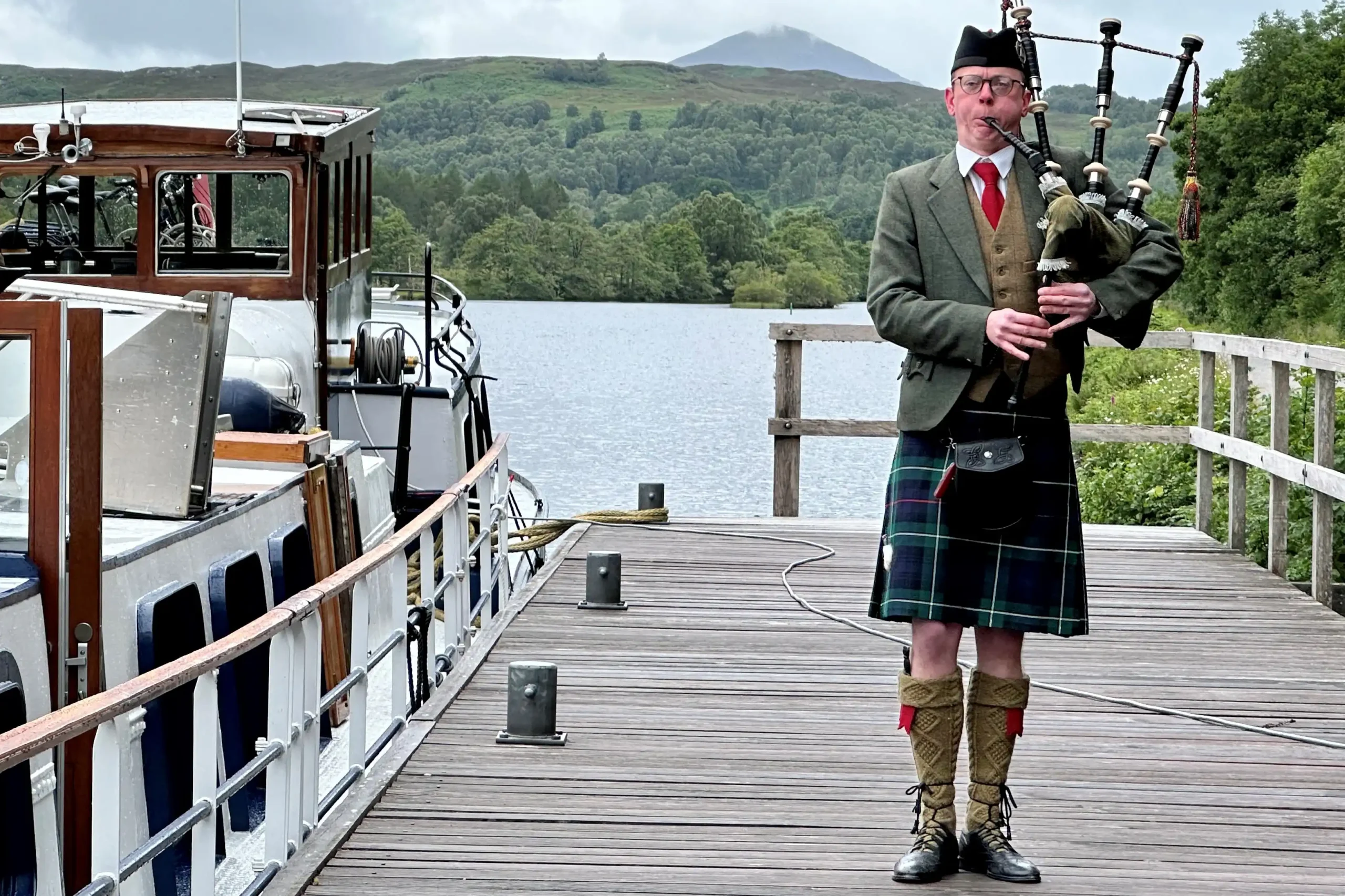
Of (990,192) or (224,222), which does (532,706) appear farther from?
(224,222)

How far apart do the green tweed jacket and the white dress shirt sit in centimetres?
2

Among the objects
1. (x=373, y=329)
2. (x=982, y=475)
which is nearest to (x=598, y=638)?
(x=982, y=475)

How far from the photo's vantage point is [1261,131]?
50406 mm

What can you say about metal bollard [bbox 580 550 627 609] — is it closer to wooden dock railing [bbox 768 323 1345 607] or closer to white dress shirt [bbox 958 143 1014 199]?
wooden dock railing [bbox 768 323 1345 607]

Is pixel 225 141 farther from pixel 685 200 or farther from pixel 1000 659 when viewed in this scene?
pixel 685 200

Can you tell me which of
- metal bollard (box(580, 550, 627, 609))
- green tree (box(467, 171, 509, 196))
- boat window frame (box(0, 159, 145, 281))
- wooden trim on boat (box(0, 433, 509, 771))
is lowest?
metal bollard (box(580, 550, 627, 609))

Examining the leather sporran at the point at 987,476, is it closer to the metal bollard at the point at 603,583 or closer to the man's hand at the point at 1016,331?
the man's hand at the point at 1016,331

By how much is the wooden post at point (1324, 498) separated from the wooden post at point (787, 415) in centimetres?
320

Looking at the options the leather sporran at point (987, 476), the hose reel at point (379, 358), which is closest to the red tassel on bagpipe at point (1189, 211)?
the leather sporran at point (987, 476)

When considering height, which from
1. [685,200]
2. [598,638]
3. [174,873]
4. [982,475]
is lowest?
[174,873]

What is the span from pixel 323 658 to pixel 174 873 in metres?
2.08

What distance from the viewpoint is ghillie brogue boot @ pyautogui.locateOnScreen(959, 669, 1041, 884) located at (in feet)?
13.4

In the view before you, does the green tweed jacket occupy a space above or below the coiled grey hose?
above

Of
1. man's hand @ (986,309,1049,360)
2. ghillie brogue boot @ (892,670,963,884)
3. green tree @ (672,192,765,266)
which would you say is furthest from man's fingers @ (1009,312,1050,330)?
green tree @ (672,192,765,266)
